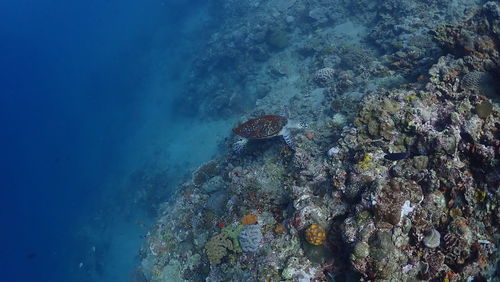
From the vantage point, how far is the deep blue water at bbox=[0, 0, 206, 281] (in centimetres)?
3212

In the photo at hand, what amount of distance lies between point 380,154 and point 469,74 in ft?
10.9

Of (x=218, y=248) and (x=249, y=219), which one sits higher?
(x=249, y=219)

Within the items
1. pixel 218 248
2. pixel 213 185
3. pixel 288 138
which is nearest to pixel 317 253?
pixel 218 248

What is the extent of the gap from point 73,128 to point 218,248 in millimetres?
45257

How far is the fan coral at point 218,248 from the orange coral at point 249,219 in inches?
27.8

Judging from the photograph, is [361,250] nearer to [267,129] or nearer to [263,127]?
[267,129]

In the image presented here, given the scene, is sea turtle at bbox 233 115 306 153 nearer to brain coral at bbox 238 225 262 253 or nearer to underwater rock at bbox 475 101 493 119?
brain coral at bbox 238 225 262 253

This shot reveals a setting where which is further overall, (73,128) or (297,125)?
(73,128)

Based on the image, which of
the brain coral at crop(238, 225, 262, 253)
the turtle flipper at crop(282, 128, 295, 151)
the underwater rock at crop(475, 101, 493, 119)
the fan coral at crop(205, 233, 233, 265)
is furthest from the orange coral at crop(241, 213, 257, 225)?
the underwater rock at crop(475, 101, 493, 119)

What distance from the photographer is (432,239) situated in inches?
182

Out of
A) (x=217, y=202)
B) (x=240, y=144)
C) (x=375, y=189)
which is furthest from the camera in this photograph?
(x=240, y=144)

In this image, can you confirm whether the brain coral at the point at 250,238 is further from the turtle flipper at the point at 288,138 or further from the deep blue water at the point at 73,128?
the deep blue water at the point at 73,128

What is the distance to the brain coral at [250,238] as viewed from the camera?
6.68 m

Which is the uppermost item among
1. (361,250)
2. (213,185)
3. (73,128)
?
(361,250)
